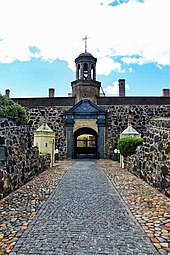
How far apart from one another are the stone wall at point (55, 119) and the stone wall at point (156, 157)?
9634mm

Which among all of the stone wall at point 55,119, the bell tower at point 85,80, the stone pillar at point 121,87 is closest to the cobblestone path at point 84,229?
the stone wall at point 55,119

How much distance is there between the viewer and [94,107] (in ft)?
60.4

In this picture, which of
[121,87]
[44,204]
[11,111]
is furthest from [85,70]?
[44,204]

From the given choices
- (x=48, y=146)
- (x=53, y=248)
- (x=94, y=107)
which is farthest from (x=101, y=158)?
(x=53, y=248)

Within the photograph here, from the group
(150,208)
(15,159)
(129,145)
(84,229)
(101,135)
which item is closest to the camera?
(84,229)

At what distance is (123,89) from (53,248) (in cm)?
1938

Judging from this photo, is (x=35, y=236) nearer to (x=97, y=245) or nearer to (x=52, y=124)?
(x=97, y=245)

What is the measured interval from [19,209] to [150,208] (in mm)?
2719

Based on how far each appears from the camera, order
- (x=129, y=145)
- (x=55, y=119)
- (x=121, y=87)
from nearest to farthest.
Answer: (x=129, y=145) → (x=55, y=119) → (x=121, y=87)

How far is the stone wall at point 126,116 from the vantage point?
18578 mm

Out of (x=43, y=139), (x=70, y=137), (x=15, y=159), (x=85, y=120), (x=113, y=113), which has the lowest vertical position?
(x=15, y=159)

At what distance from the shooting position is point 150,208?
512 centimetres

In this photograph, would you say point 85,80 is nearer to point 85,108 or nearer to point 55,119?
point 85,108

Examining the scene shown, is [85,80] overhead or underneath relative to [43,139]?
overhead
